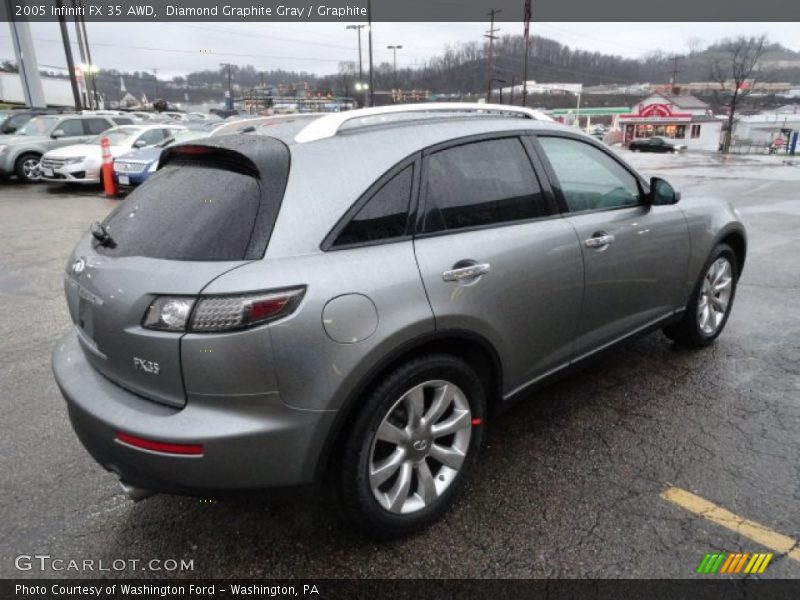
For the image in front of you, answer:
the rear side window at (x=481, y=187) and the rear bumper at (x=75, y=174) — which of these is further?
the rear bumper at (x=75, y=174)

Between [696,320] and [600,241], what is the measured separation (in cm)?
154

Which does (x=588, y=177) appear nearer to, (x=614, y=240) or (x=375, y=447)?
(x=614, y=240)

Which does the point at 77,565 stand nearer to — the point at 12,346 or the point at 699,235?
the point at 12,346

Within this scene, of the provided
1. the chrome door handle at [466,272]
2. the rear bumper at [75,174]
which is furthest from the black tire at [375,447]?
the rear bumper at [75,174]

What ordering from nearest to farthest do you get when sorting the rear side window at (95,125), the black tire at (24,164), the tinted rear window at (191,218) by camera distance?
the tinted rear window at (191,218) → the black tire at (24,164) → the rear side window at (95,125)

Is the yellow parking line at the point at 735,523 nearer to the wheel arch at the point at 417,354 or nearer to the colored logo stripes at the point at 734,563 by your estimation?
the colored logo stripes at the point at 734,563

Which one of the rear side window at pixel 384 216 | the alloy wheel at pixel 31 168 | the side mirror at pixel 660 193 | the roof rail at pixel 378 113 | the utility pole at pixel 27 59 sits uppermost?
the utility pole at pixel 27 59

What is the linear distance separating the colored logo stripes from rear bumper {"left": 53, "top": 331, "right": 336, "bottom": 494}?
61.7 inches

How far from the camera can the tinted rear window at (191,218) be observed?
2006 millimetres

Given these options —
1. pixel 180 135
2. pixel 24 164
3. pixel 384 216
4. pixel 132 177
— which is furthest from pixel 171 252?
pixel 24 164

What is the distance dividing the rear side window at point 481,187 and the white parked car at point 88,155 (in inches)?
511

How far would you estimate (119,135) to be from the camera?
14406 mm

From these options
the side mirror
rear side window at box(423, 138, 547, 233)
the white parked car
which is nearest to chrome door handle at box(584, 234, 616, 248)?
rear side window at box(423, 138, 547, 233)

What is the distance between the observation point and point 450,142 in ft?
8.41
